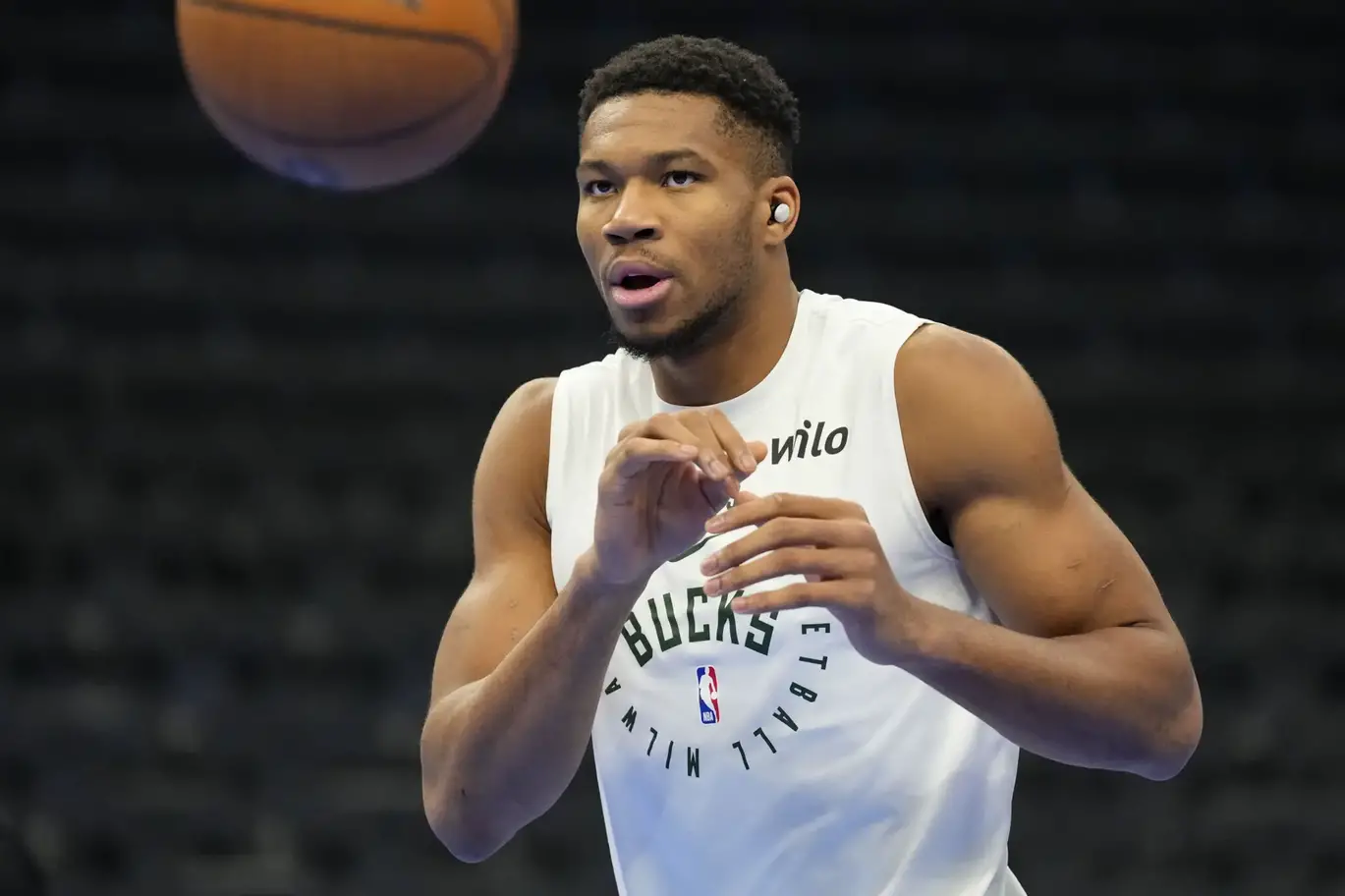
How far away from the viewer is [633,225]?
87.0 inches

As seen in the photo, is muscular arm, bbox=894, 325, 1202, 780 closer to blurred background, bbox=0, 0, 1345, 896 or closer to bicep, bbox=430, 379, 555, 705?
bicep, bbox=430, 379, 555, 705

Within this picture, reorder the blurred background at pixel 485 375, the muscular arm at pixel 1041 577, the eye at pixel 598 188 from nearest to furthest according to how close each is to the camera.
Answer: the muscular arm at pixel 1041 577, the eye at pixel 598 188, the blurred background at pixel 485 375

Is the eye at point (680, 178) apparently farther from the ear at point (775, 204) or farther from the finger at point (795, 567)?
the finger at point (795, 567)

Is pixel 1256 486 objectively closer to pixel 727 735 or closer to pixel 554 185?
pixel 554 185

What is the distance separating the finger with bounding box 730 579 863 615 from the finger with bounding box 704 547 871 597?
12 millimetres

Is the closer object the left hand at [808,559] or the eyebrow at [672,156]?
the left hand at [808,559]

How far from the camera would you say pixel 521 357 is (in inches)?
214

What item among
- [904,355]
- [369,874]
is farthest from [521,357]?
[904,355]

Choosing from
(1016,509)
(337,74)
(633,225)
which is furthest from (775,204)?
(337,74)

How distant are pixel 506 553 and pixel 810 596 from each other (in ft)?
2.43

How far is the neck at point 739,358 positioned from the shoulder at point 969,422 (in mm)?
191

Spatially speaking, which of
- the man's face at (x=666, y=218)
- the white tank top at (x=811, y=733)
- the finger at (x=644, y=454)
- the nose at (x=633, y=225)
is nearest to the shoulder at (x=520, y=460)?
the white tank top at (x=811, y=733)

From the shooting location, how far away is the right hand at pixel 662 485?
1.84 metres

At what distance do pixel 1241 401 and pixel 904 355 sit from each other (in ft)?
11.6
